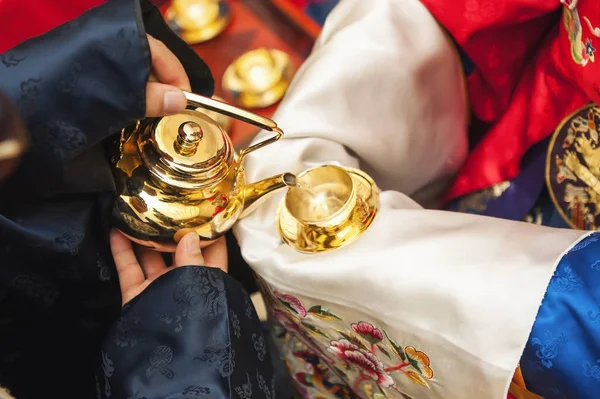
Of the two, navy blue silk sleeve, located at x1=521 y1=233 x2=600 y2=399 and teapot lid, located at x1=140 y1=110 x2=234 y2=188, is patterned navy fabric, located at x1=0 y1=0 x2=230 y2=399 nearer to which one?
teapot lid, located at x1=140 y1=110 x2=234 y2=188

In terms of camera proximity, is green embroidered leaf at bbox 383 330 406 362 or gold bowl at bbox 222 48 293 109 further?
gold bowl at bbox 222 48 293 109

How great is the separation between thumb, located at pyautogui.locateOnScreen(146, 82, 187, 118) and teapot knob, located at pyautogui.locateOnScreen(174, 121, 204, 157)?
0.07ft

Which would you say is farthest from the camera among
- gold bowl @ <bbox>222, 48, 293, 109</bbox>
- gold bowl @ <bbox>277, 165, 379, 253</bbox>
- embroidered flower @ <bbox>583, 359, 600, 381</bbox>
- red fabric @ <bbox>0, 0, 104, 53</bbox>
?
gold bowl @ <bbox>222, 48, 293, 109</bbox>

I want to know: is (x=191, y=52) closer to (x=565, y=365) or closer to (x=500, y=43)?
(x=500, y=43)

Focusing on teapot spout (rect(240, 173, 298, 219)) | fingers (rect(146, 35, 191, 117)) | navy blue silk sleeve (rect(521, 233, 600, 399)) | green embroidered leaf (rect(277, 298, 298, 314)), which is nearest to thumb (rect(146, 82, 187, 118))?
fingers (rect(146, 35, 191, 117))

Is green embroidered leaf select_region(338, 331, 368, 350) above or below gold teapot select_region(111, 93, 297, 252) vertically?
below

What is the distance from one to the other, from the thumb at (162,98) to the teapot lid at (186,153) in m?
0.03

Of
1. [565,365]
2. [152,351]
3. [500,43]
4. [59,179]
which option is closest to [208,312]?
[152,351]

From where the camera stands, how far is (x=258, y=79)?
38.6 inches

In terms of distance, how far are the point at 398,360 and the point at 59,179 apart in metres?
0.34

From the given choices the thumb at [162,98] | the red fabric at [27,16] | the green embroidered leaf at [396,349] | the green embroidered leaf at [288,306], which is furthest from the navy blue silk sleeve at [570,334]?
the red fabric at [27,16]

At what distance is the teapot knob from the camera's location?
494 millimetres

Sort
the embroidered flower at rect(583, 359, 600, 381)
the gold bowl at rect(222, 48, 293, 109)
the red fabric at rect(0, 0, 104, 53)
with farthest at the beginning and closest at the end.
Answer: the gold bowl at rect(222, 48, 293, 109) → the red fabric at rect(0, 0, 104, 53) → the embroidered flower at rect(583, 359, 600, 381)

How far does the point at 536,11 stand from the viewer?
596 millimetres
